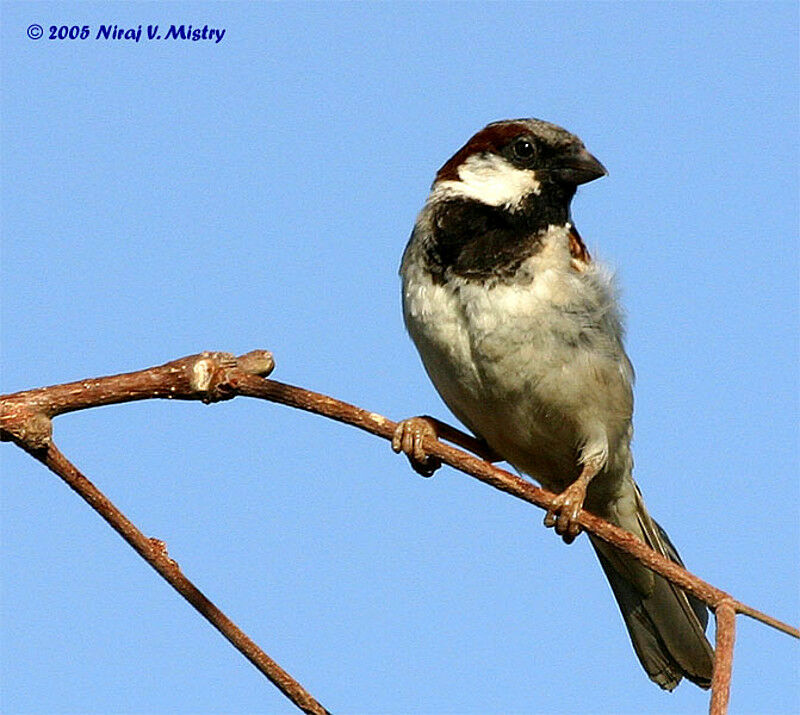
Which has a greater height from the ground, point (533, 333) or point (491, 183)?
point (491, 183)

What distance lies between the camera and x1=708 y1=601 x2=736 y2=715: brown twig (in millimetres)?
2332

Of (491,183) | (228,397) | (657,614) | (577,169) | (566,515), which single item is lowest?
(228,397)

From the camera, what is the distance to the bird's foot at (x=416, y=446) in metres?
4.57

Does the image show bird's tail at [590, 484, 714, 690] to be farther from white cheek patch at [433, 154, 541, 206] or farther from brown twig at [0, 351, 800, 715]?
brown twig at [0, 351, 800, 715]

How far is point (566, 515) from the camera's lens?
4.39 m

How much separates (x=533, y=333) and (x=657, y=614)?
173 centimetres

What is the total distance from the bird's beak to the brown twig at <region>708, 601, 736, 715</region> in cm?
270

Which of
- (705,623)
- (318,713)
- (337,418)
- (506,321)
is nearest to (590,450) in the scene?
(506,321)

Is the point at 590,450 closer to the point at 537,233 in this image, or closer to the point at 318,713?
the point at 537,233

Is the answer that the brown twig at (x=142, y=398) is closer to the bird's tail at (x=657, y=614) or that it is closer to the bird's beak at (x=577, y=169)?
the bird's beak at (x=577, y=169)

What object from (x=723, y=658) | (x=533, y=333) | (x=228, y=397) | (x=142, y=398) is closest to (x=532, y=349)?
(x=533, y=333)

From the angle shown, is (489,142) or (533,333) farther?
(489,142)

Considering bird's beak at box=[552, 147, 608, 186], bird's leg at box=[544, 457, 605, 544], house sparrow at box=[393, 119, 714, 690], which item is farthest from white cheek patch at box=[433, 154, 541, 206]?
bird's leg at box=[544, 457, 605, 544]

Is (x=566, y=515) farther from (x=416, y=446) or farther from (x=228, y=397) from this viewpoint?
(x=228, y=397)
